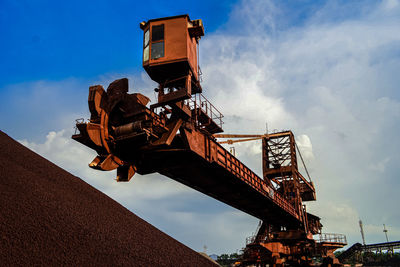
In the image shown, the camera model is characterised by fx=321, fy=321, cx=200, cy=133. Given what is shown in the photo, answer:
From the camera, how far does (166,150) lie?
1116cm

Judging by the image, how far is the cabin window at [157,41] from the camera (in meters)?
11.5

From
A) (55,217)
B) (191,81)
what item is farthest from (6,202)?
(191,81)

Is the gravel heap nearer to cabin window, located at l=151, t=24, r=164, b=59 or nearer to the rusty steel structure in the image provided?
the rusty steel structure

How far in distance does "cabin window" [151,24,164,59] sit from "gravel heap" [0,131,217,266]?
5608 millimetres

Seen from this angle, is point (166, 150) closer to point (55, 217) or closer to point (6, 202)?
point (55, 217)

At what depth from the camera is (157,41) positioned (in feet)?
38.1

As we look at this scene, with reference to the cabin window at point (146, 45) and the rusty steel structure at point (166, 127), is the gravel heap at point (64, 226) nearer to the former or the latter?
the rusty steel structure at point (166, 127)

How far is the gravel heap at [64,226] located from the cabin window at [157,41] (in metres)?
5.61

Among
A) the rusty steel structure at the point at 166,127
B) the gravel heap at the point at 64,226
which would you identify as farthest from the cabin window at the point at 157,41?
the gravel heap at the point at 64,226

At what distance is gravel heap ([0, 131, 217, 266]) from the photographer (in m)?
7.31

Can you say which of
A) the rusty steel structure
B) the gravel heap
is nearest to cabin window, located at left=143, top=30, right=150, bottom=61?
the rusty steel structure

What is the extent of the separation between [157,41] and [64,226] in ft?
22.6

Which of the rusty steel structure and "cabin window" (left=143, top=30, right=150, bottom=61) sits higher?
"cabin window" (left=143, top=30, right=150, bottom=61)

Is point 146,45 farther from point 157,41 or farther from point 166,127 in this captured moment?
point 166,127
